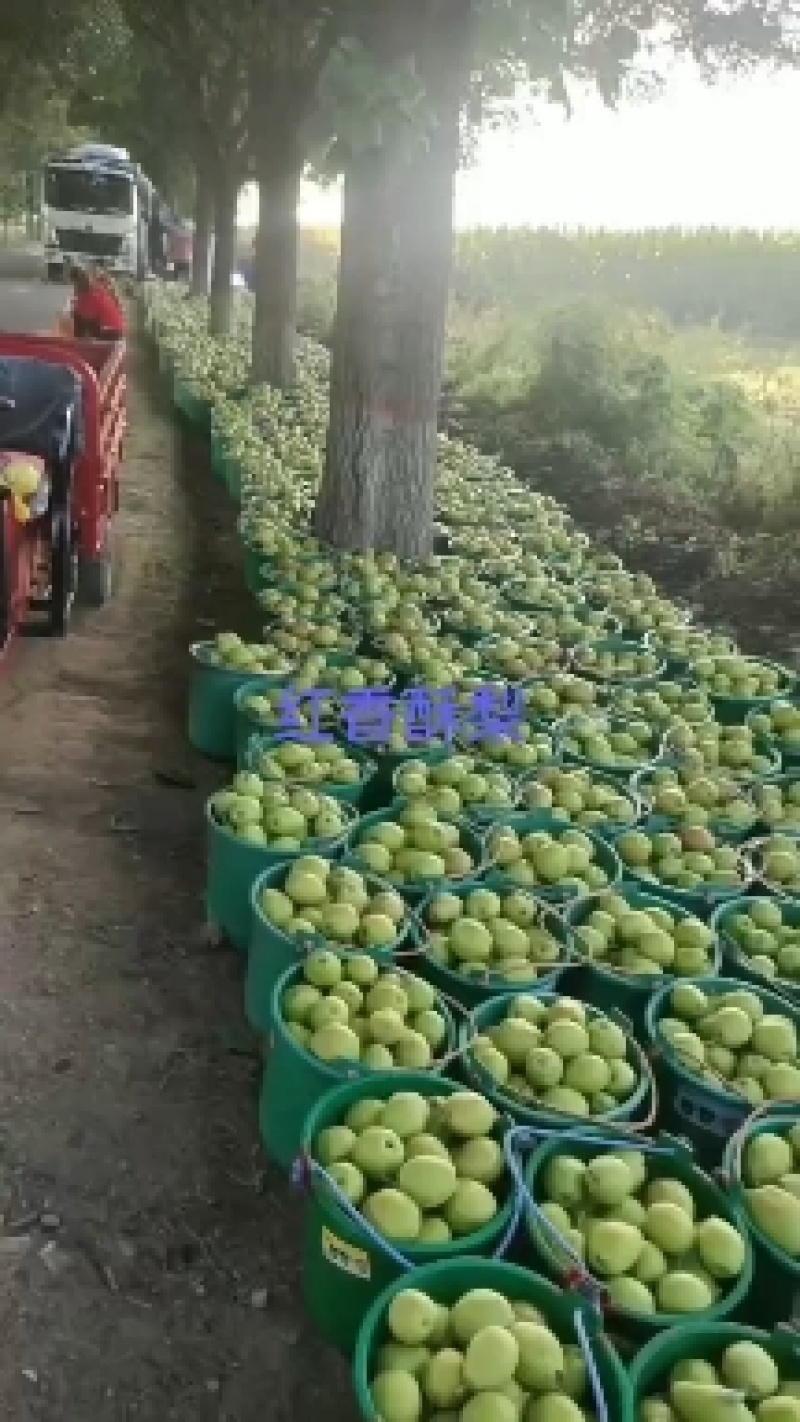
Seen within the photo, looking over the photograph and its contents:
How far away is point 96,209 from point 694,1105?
1220 inches

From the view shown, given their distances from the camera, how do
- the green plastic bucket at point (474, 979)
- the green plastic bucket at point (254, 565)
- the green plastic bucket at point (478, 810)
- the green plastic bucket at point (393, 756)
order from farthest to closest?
the green plastic bucket at point (254, 565), the green plastic bucket at point (393, 756), the green plastic bucket at point (478, 810), the green plastic bucket at point (474, 979)

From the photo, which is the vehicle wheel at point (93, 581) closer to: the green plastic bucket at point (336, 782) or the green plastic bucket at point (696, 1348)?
the green plastic bucket at point (336, 782)

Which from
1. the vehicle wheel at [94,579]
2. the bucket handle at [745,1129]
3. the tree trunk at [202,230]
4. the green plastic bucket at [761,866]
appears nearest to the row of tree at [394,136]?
the vehicle wheel at [94,579]

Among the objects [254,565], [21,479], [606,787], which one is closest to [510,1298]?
[606,787]

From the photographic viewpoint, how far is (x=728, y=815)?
477 cm

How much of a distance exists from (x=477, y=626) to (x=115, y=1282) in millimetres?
4164

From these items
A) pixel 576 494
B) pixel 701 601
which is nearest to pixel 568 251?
pixel 576 494

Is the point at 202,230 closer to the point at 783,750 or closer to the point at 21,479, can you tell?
the point at 21,479

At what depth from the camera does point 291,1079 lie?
3289 millimetres

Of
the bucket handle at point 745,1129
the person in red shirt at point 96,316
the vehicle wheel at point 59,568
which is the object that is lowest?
the bucket handle at point 745,1129

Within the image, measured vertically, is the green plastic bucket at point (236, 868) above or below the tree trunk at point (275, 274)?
below

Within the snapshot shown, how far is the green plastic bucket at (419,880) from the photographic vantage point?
4047mm

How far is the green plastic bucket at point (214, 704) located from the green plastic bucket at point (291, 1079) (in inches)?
97.2

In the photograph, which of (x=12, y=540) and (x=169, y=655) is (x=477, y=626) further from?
(x=12, y=540)
